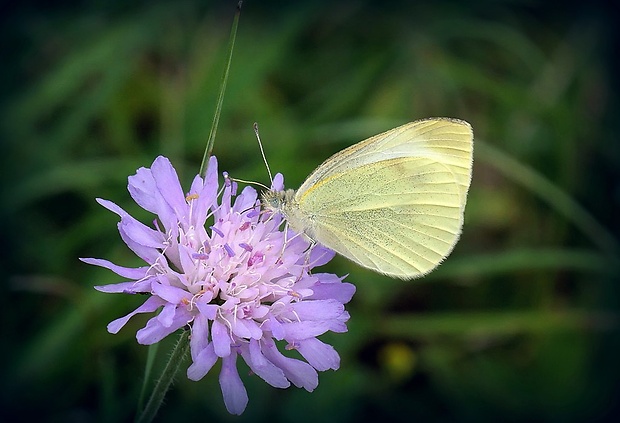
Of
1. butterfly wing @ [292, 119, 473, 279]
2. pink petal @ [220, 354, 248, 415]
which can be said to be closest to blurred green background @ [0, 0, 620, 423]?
butterfly wing @ [292, 119, 473, 279]

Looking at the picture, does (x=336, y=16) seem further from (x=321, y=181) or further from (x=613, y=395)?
(x=613, y=395)

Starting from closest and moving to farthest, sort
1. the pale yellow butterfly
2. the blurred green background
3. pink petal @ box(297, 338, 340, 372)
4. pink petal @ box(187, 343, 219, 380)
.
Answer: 1. pink petal @ box(187, 343, 219, 380)
2. pink petal @ box(297, 338, 340, 372)
3. the pale yellow butterfly
4. the blurred green background

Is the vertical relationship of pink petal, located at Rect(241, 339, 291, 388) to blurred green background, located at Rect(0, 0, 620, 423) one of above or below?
below

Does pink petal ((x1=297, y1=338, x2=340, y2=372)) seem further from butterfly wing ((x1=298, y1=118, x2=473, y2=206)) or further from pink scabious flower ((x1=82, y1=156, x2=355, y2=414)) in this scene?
butterfly wing ((x1=298, y1=118, x2=473, y2=206))

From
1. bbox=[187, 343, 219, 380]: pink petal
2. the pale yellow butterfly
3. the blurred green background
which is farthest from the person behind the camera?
the blurred green background

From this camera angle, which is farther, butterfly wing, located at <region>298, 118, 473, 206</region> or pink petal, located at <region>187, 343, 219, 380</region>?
butterfly wing, located at <region>298, 118, 473, 206</region>

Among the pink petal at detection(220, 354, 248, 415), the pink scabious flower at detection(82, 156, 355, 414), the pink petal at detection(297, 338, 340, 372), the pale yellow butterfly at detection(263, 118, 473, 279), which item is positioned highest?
the pale yellow butterfly at detection(263, 118, 473, 279)

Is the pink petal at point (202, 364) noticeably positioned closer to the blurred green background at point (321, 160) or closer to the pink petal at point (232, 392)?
the pink petal at point (232, 392)

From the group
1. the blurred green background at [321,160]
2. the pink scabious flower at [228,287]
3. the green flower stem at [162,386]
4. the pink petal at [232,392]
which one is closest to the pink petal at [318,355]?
the pink scabious flower at [228,287]
